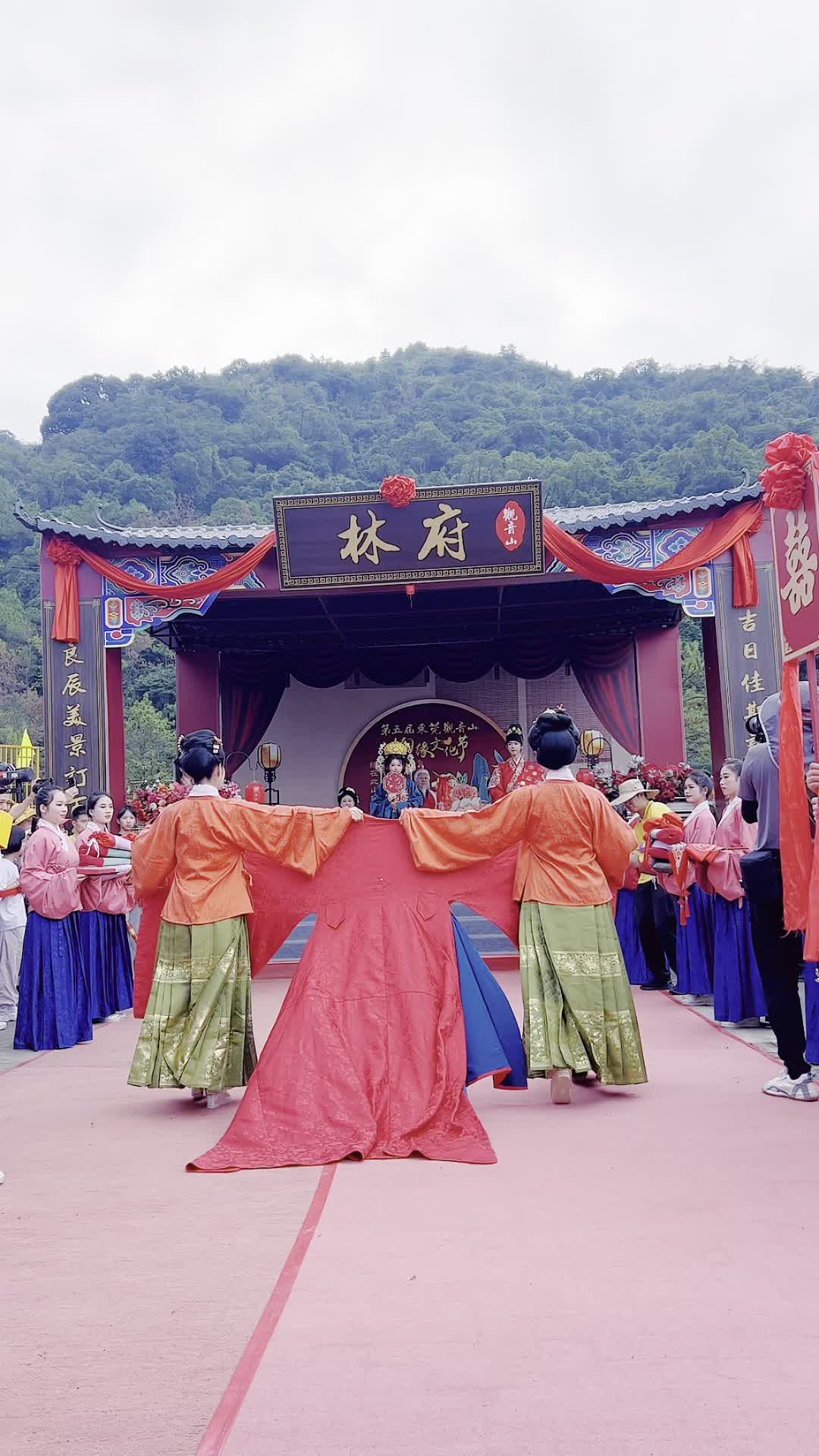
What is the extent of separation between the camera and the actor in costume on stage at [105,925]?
573cm

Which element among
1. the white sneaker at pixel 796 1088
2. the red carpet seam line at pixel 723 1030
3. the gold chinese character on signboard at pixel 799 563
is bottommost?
the red carpet seam line at pixel 723 1030

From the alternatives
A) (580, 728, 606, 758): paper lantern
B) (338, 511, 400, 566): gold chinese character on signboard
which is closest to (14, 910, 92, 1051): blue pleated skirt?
(338, 511, 400, 566): gold chinese character on signboard

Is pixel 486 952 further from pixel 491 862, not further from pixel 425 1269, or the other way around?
pixel 425 1269

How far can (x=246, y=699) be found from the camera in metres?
12.6

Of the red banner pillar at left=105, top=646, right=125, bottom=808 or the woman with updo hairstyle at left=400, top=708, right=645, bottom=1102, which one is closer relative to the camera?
the woman with updo hairstyle at left=400, top=708, right=645, bottom=1102

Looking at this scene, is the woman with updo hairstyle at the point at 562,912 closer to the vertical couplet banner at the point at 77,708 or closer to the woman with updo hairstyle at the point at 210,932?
the woman with updo hairstyle at the point at 210,932

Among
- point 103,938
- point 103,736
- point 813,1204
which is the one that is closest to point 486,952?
point 103,938

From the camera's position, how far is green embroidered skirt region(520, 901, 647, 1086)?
3.69m

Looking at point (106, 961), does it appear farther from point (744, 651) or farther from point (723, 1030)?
point (744, 651)

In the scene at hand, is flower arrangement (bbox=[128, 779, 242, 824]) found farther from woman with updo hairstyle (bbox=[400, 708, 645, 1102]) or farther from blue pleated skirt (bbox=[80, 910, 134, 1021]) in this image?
woman with updo hairstyle (bbox=[400, 708, 645, 1102])

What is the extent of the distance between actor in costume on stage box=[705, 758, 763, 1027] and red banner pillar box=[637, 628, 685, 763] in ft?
20.5

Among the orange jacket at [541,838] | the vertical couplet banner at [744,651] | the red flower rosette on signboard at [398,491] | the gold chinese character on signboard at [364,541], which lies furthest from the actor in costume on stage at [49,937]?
the vertical couplet banner at [744,651]

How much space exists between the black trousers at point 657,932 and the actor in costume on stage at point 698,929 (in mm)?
495

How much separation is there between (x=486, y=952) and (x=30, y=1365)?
5951 mm
